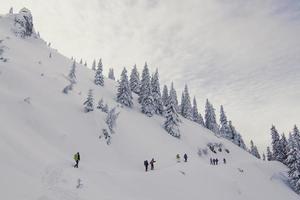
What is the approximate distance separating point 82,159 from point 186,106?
70.5 metres

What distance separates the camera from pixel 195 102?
110 meters

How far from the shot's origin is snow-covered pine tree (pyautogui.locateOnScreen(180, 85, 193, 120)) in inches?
3699

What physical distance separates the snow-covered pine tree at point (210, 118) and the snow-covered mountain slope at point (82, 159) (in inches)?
1763

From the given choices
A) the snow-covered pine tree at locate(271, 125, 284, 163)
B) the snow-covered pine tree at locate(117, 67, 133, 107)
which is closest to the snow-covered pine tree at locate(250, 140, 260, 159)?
the snow-covered pine tree at locate(271, 125, 284, 163)

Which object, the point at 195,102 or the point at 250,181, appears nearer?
the point at 250,181

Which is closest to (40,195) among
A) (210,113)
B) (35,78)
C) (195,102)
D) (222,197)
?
(222,197)

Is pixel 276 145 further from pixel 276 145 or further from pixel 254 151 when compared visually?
pixel 254 151

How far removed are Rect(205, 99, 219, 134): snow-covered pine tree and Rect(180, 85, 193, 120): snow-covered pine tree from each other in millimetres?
8598

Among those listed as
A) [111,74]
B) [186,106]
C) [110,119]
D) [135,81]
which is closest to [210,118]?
Result: [186,106]

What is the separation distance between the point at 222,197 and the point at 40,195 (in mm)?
20616

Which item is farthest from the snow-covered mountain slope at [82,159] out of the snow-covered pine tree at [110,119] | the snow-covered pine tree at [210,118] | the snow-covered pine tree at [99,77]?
the snow-covered pine tree at [210,118]

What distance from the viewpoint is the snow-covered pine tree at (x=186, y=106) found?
94.0 meters

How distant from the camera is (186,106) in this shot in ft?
314

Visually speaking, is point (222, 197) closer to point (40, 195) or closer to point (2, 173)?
point (40, 195)
